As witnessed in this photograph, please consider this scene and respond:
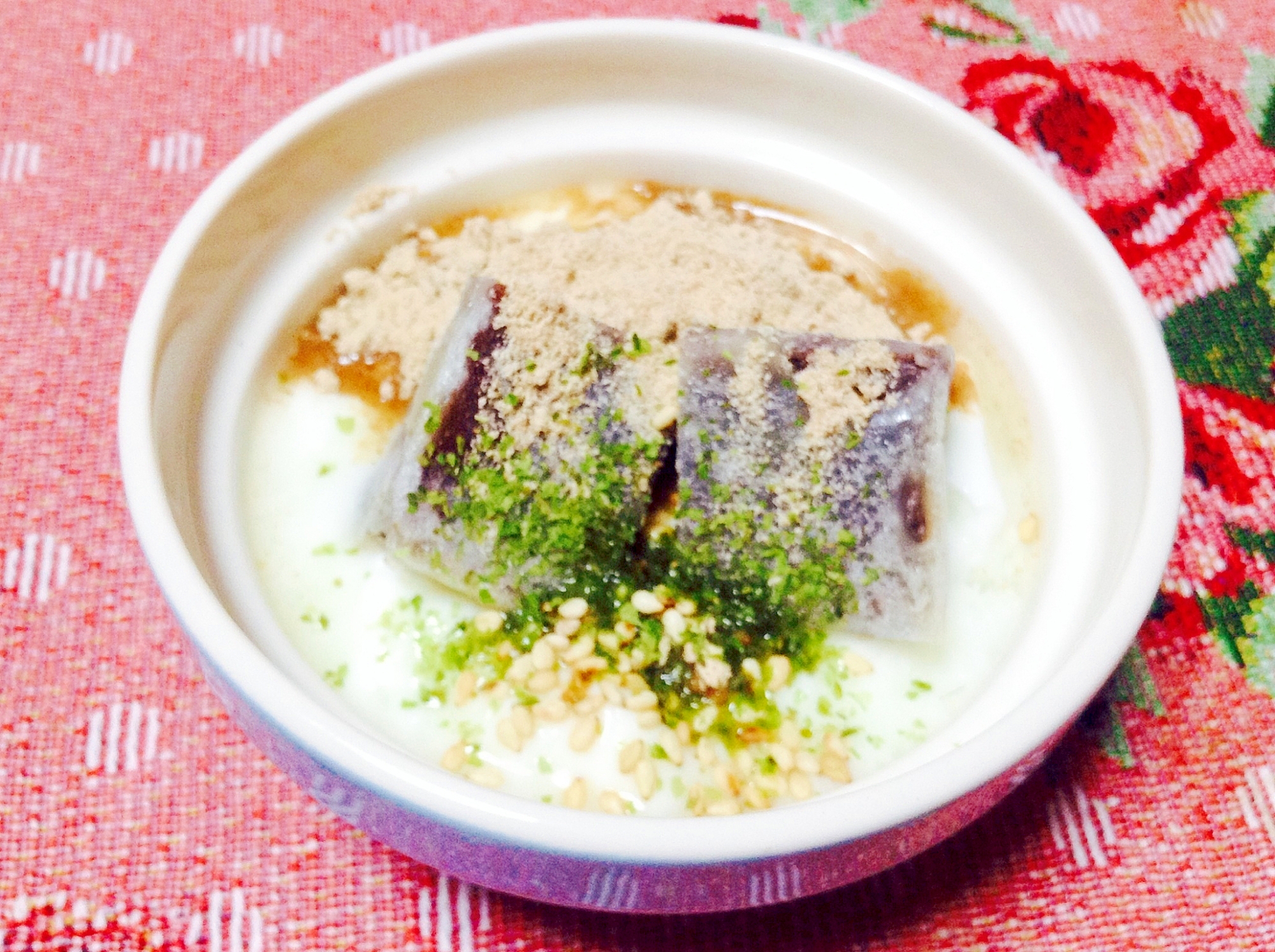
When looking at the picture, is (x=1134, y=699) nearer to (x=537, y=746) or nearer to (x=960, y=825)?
(x=960, y=825)

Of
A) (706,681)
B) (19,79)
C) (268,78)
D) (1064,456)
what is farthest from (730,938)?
(19,79)

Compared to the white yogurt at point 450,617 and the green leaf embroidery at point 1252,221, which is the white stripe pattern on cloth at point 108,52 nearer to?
the white yogurt at point 450,617

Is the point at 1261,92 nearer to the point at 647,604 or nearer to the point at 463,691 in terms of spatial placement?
the point at 647,604

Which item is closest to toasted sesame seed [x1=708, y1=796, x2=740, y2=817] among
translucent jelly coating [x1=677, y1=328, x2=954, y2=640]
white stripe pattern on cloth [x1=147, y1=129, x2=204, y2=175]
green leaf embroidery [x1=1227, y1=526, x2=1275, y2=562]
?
translucent jelly coating [x1=677, y1=328, x2=954, y2=640]

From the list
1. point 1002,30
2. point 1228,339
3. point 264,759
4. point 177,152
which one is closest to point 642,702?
point 264,759

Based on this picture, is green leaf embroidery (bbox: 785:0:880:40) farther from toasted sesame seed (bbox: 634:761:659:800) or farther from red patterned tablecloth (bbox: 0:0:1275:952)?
toasted sesame seed (bbox: 634:761:659:800)

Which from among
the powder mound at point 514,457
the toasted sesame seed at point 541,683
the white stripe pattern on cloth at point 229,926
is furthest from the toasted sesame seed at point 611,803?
the white stripe pattern on cloth at point 229,926
